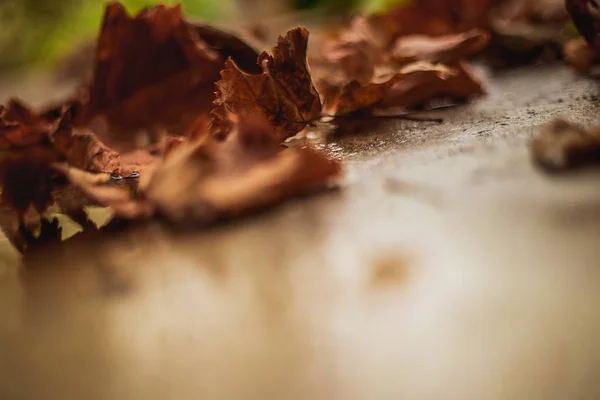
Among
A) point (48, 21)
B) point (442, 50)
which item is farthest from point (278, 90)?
point (48, 21)

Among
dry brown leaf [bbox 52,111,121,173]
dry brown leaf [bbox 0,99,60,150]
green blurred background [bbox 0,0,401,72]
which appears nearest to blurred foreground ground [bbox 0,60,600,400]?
dry brown leaf [bbox 52,111,121,173]

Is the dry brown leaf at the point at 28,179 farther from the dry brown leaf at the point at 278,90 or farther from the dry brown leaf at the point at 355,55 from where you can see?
the dry brown leaf at the point at 355,55

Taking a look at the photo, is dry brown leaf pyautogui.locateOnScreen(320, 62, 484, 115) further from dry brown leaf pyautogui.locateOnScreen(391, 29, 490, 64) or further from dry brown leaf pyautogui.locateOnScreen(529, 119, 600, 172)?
dry brown leaf pyautogui.locateOnScreen(529, 119, 600, 172)

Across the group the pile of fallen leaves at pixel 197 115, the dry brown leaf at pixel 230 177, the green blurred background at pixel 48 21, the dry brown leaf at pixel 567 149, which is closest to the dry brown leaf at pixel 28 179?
the pile of fallen leaves at pixel 197 115

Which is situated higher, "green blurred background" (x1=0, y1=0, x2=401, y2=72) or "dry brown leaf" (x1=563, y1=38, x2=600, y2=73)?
"green blurred background" (x1=0, y1=0, x2=401, y2=72)

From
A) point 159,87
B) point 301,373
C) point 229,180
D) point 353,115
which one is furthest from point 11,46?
point 301,373

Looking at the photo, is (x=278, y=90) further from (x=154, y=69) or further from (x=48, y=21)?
(x=48, y=21)

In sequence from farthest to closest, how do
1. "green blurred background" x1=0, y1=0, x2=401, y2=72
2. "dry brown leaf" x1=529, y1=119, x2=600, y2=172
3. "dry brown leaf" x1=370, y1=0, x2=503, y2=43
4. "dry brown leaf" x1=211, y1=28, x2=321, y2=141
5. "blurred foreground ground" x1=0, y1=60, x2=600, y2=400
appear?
"green blurred background" x1=0, y1=0, x2=401, y2=72 → "dry brown leaf" x1=370, y1=0, x2=503, y2=43 → "dry brown leaf" x1=211, y1=28, x2=321, y2=141 → "dry brown leaf" x1=529, y1=119, x2=600, y2=172 → "blurred foreground ground" x1=0, y1=60, x2=600, y2=400
